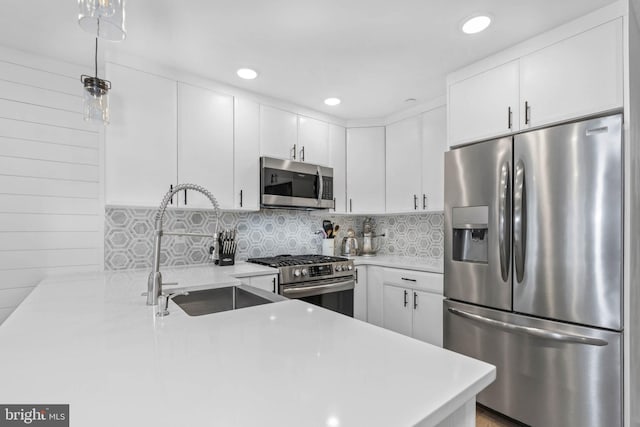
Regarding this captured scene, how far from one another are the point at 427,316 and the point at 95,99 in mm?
2634

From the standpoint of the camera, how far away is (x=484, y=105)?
2166mm

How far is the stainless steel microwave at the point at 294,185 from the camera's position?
9.13ft

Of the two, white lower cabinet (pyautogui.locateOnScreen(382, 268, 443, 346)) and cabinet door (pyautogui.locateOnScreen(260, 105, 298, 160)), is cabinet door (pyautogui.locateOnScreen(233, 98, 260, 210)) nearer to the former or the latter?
cabinet door (pyautogui.locateOnScreen(260, 105, 298, 160))

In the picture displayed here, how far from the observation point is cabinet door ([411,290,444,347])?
253 centimetres

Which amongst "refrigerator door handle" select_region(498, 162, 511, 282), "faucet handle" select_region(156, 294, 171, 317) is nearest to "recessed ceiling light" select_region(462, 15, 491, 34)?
"refrigerator door handle" select_region(498, 162, 511, 282)

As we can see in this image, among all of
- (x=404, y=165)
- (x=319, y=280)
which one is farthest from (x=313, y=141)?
(x=319, y=280)

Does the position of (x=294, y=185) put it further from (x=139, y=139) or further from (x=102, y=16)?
(x=102, y=16)

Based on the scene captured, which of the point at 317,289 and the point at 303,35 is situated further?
the point at 317,289

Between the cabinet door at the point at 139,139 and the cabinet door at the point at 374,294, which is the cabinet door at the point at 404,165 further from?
the cabinet door at the point at 139,139

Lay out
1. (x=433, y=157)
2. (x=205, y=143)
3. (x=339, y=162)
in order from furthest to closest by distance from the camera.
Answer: (x=339, y=162) → (x=433, y=157) → (x=205, y=143)

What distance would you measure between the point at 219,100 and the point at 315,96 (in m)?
0.82

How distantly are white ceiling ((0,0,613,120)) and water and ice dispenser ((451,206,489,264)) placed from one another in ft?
3.43

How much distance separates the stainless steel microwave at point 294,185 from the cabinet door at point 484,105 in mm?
1229

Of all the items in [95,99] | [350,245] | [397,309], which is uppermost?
[95,99]
